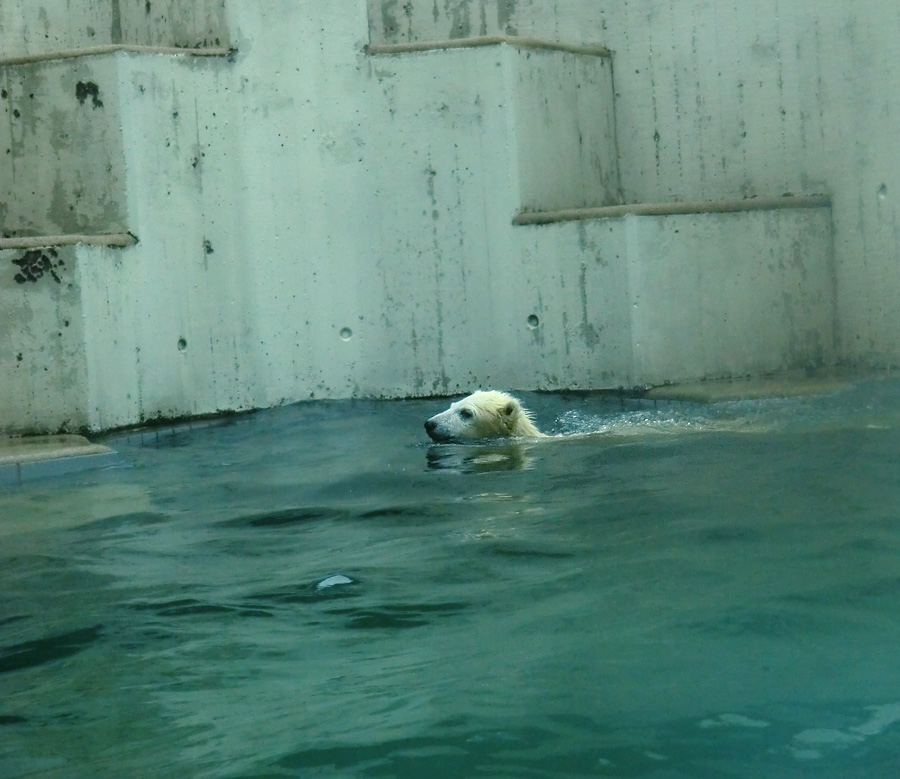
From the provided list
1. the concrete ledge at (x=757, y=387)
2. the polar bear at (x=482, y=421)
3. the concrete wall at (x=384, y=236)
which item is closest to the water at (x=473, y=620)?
the polar bear at (x=482, y=421)

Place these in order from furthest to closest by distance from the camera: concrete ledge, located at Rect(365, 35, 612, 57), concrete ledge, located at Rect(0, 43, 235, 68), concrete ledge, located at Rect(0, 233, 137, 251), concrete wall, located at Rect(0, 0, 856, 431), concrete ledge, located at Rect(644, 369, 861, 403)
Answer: concrete ledge, located at Rect(365, 35, 612, 57) < concrete wall, located at Rect(0, 0, 856, 431) < concrete ledge, located at Rect(0, 43, 235, 68) < concrete ledge, located at Rect(644, 369, 861, 403) < concrete ledge, located at Rect(0, 233, 137, 251)

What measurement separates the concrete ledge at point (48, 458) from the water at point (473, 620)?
2.12 ft

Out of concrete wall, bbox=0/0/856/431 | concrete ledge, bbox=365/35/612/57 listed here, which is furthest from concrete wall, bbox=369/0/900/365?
concrete ledge, bbox=365/35/612/57

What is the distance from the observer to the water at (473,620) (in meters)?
2.11

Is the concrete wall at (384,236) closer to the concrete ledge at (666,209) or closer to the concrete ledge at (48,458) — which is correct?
the concrete ledge at (666,209)

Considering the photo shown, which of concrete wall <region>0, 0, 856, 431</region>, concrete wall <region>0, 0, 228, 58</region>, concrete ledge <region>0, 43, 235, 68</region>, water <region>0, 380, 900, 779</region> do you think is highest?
concrete wall <region>0, 0, 228, 58</region>

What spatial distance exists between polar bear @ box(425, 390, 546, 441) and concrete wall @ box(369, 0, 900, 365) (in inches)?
113

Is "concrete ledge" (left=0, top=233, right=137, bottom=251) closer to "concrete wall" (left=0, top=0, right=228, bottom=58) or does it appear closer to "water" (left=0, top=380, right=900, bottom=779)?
"concrete wall" (left=0, top=0, right=228, bottom=58)

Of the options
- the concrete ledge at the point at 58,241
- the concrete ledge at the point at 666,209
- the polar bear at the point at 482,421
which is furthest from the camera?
the concrete ledge at the point at 666,209

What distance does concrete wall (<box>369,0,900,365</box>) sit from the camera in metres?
8.11

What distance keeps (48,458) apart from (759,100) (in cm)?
537

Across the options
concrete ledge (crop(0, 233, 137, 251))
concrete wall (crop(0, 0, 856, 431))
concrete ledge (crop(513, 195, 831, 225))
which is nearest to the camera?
concrete ledge (crop(0, 233, 137, 251))

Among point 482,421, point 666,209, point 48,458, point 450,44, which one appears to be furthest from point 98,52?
point 666,209

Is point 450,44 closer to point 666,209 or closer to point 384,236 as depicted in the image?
point 384,236
